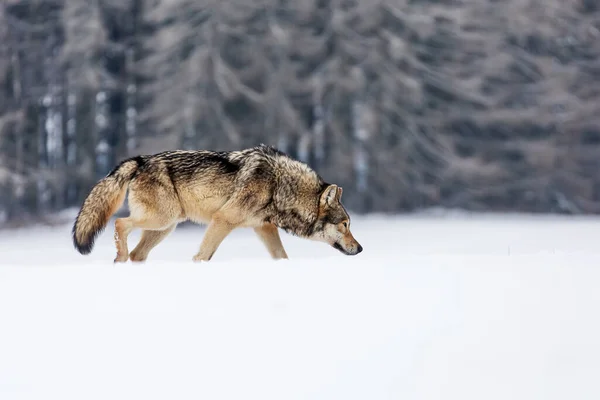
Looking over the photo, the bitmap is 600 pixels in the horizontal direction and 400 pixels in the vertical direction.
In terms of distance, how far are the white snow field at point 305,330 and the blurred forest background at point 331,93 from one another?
62.6ft

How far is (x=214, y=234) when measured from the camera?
327 inches

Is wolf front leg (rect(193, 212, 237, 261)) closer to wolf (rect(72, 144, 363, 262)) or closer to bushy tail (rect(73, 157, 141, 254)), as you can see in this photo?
wolf (rect(72, 144, 363, 262))

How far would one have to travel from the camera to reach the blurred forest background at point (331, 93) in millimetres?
26125

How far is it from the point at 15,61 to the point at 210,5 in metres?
7.80

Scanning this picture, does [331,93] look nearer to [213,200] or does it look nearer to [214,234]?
[213,200]

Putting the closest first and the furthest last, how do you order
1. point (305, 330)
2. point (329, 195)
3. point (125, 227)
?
point (305, 330), point (125, 227), point (329, 195)

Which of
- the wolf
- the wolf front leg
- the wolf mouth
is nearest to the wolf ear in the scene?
the wolf

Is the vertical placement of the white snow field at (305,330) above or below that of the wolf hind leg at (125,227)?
above

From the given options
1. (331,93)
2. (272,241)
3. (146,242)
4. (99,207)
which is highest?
(99,207)

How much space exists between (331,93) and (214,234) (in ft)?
64.7

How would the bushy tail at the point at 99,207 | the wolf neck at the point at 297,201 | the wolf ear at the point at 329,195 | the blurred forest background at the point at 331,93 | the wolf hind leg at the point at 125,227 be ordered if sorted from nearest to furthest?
the wolf hind leg at the point at 125,227 → the bushy tail at the point at 99,207 → the wolf neck at the point at 297,201 → the wolf ear at the point at 329,195 → the blurred forest background at the point at 331,93

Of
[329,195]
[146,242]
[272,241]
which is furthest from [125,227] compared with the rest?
[329,195]

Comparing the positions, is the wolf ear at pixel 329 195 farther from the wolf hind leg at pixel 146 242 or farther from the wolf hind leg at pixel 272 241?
the wolf hind leg at pixel 146 242

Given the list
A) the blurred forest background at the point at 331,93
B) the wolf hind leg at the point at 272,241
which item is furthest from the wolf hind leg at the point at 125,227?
the blurred forest background at the point at 331,93
